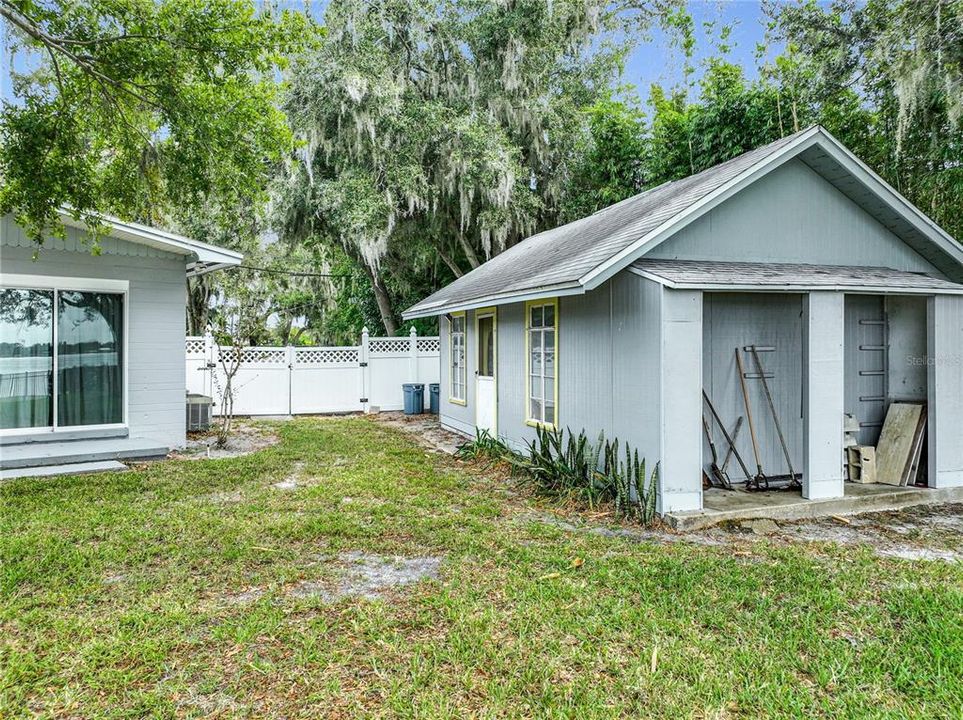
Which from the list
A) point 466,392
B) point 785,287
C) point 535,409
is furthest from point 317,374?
point 785,287

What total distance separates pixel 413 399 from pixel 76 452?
24.4ft

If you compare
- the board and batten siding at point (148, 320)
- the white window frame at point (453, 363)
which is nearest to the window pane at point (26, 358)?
the board and batten siding at point (148, 320)

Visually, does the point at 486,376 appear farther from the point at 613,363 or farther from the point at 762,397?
the point at 762,397

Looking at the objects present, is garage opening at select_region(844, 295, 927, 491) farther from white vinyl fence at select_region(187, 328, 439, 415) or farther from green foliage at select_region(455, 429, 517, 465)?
white vinyl fence at select_region(187, 328, 439, 415)

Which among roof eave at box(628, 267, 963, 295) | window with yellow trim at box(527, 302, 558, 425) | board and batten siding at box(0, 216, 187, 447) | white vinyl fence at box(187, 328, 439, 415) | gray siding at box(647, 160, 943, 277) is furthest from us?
white vinyl fence at box(187, 328, 439, 415)

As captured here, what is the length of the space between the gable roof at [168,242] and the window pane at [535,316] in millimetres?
4463

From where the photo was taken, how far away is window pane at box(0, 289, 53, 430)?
306 inches

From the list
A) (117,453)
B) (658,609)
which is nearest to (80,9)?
(117,453)

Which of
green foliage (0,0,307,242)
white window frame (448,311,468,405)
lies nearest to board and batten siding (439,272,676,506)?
white window frame (448,311,468,405)

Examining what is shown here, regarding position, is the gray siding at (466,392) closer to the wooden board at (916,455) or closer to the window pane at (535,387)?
the window pane at (535,387)

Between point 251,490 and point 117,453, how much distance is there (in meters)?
2.78

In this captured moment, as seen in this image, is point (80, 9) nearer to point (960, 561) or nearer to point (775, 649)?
point (775, 649)

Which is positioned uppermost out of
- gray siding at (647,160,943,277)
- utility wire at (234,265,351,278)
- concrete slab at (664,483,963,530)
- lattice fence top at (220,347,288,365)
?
utility wire at (234,265,351,278)

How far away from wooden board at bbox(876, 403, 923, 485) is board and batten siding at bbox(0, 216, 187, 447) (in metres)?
9.24
